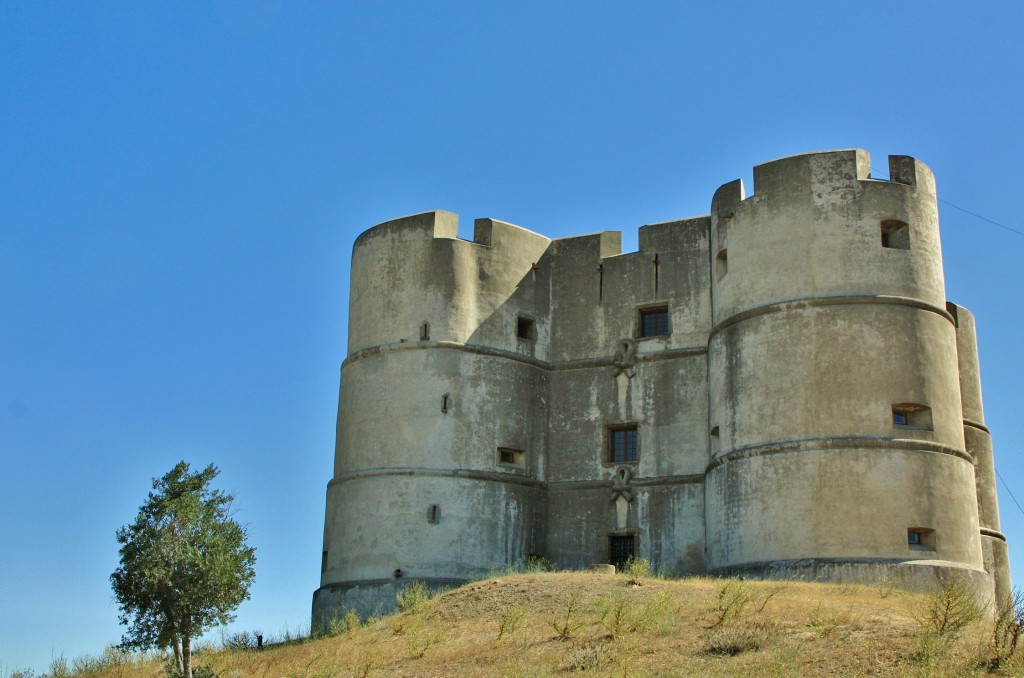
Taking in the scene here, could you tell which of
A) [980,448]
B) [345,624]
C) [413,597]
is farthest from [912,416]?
[345,624]

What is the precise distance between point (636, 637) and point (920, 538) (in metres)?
8.56

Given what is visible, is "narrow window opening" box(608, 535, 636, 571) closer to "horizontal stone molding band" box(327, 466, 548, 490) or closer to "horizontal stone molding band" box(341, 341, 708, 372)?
"horizontal stone molding band" box(327, 466, 548, 490)

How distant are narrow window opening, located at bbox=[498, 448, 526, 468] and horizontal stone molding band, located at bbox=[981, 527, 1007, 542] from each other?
36.5 ft

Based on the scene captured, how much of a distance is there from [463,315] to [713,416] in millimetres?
6689

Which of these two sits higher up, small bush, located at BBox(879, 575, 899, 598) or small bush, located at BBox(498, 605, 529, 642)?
small bush, located at BBox(879, 575, 899, 598)

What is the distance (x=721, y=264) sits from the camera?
1231 inches

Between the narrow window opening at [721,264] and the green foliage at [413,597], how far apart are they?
9979 millimetres

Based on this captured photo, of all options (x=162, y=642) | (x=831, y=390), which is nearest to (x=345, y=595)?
(x=162, y=642)

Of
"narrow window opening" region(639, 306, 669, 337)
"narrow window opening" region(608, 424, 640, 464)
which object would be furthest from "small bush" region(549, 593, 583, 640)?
"narrow window opening" region(639, 306, 669, 337)

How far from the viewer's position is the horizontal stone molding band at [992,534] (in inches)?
1241

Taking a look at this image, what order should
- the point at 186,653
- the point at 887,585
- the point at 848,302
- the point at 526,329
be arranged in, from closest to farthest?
the point at 186,653, the point at 887,585, the point at 848,302, the point at 526,329

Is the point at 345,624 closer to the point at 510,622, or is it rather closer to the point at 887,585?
the point at 510,622

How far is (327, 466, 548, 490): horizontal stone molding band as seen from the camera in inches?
1235

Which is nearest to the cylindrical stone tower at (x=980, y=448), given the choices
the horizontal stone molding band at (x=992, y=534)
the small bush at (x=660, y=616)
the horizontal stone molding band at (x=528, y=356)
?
the horizontal stone molding band at (x=992, y=534)
